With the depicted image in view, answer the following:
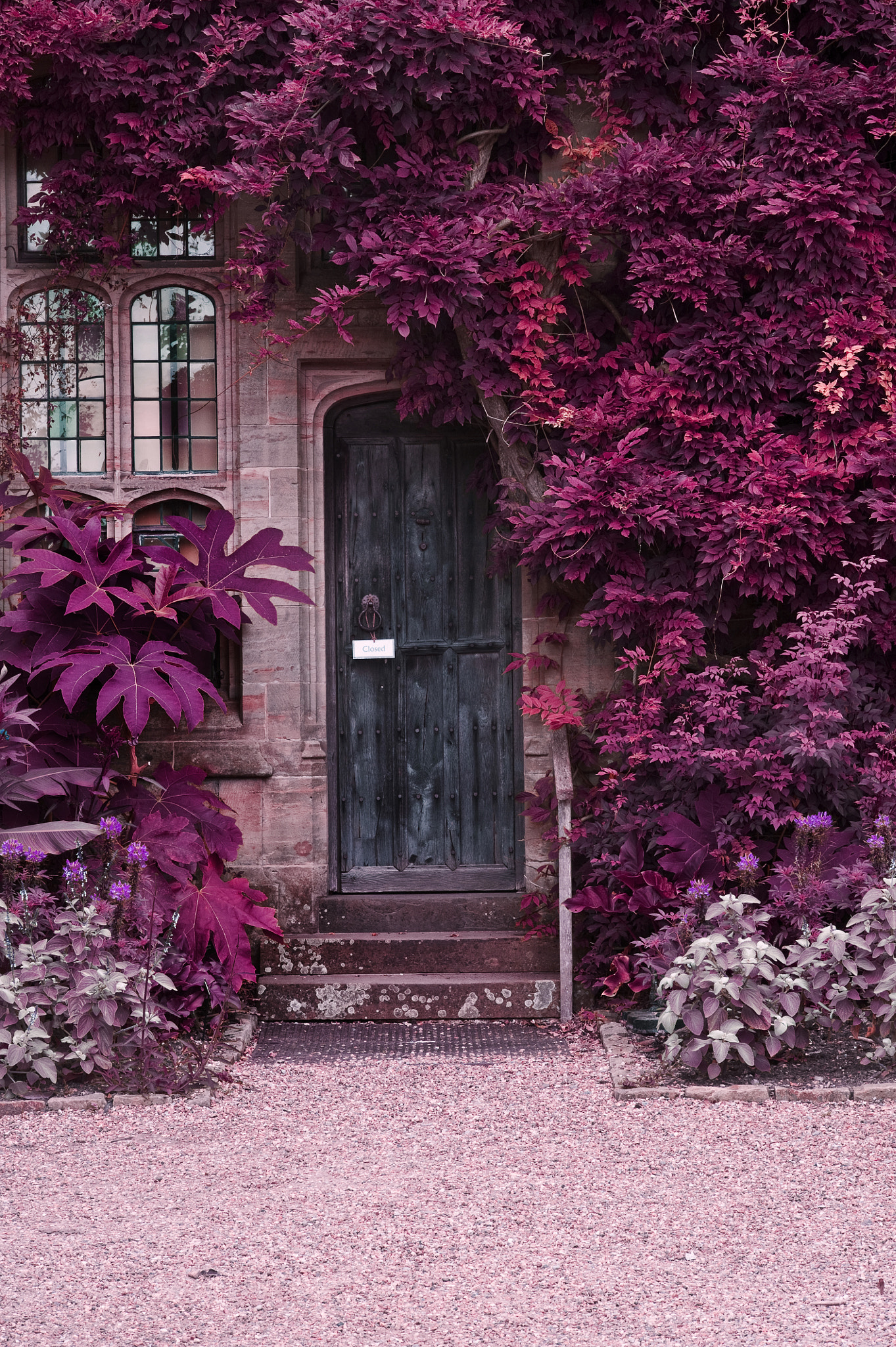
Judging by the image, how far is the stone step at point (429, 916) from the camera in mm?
5961

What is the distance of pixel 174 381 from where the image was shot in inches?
246

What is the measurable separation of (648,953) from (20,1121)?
239cm

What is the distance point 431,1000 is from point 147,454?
3088 millimetres

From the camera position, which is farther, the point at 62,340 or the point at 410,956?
the point at 62,340

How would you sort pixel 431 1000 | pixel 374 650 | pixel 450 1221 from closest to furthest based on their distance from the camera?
pixel 450 1221 → pixel 431 1000 → pixel 374 650

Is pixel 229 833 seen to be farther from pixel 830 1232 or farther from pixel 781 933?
pixel 830 1232

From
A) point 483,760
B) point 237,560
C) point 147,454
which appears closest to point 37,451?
point 147,454

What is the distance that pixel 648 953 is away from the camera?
190 inches

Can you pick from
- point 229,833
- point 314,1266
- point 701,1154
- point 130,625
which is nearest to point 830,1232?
point 701,1154

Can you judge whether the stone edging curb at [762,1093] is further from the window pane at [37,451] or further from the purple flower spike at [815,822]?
the window pane at [37,451]

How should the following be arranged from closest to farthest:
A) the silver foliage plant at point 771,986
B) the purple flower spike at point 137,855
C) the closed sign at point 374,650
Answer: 1. the silver foliage plant at point 771,986
2. the purple flower spike at point 137,855
3. the closed sign at point 374,650

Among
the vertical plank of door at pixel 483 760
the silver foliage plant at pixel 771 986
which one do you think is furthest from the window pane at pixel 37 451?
the silver foliage plant at pixel 771 986

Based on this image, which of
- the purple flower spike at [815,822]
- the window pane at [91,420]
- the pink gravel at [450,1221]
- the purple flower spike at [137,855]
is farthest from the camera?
the window pane at [91,420]

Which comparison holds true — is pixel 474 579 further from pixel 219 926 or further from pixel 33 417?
pixel 33 417
